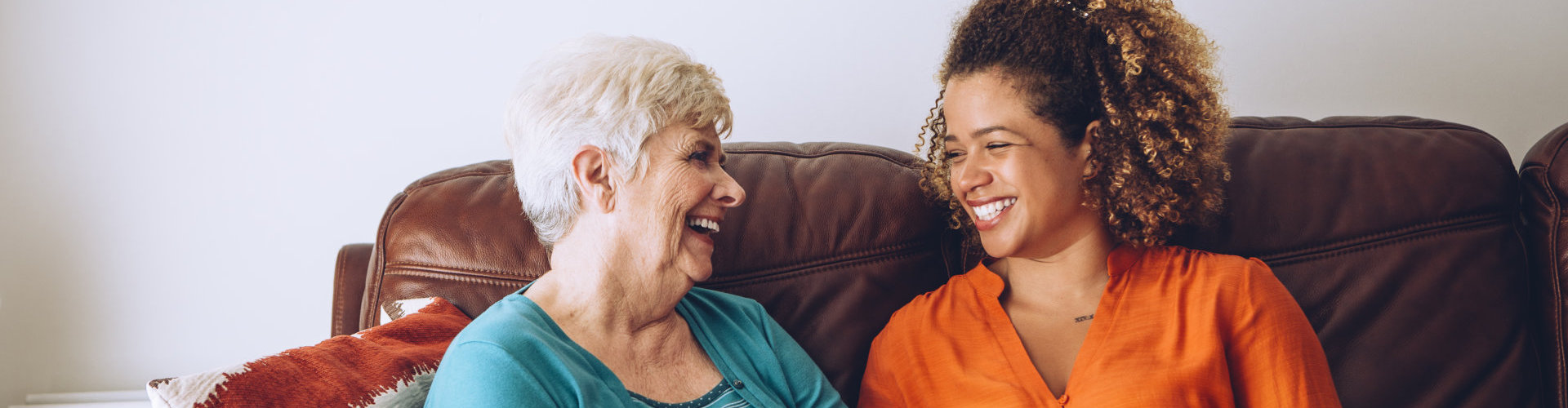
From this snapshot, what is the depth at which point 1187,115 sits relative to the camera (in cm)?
142

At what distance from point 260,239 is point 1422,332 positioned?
214 centimetres

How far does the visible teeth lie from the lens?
4.49 ft

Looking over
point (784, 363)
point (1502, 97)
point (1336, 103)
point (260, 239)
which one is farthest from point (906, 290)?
point (1502, 97)

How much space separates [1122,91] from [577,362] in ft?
2.87

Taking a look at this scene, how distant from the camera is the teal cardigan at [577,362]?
1.03m

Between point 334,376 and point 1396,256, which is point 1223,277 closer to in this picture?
point 1396,256

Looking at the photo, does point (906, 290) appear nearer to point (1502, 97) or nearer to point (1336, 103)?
point (1336, 103)

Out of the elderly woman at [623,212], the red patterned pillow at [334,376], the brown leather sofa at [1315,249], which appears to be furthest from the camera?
the brown leather sofa at [1315,249]

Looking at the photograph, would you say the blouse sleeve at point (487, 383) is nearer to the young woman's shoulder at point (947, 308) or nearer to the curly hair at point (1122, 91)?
the young woman's shoulder at point (947, 308)

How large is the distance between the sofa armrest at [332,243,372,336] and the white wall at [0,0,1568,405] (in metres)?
0.32

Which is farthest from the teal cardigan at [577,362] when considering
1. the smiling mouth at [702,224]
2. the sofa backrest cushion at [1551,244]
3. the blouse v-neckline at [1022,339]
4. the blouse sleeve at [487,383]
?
the sofa backrest cushion at [1551,244]

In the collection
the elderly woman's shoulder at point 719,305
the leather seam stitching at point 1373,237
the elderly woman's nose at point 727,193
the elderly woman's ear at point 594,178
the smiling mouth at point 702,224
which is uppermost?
the elderly woman's ear at point 594,178

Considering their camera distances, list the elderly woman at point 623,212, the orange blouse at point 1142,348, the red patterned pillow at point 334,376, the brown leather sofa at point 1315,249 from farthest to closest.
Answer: the brown leather sofa at point 1315,249
the orange blouse at point 1142,348
the elderly woman at point 623,212
the red patterned pillow at point 334,376

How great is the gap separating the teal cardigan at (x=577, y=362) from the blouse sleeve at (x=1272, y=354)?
578 mm
